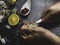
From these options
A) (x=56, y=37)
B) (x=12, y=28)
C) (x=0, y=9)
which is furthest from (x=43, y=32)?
(x=0, y=9)

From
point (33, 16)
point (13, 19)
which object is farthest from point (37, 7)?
point (13, 19)

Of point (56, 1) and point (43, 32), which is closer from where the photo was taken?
point (43, 32)

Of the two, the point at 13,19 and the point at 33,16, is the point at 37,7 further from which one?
the point at 13,19

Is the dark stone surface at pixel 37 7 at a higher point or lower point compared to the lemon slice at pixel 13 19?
higher

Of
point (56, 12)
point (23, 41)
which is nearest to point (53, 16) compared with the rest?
point (56, 12)

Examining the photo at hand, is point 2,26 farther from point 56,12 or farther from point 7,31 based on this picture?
point 56,12

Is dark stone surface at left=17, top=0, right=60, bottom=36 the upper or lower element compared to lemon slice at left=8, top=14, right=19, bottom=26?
upper

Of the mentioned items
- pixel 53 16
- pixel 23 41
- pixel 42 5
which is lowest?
pixel 23 41

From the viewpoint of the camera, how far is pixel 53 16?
1.48m

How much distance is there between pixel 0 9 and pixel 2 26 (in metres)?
0.10

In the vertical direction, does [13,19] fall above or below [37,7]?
below

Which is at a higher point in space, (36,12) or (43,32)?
(36,12)

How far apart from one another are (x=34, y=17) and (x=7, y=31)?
0.18 metres

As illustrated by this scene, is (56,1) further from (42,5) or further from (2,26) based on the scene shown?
(2,26)
